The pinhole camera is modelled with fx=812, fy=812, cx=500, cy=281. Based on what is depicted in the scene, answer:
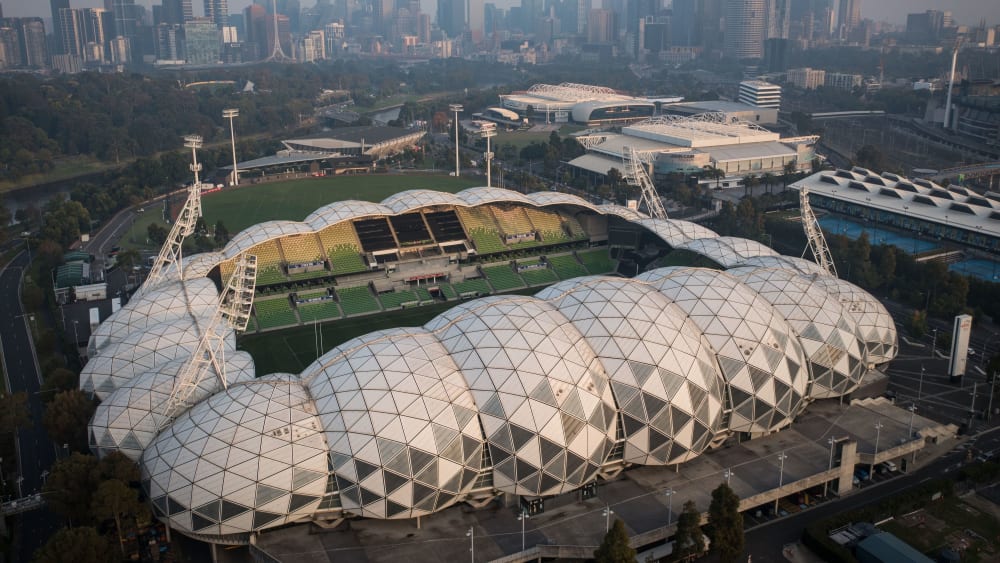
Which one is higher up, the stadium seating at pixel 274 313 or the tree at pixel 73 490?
the tree at pixel 73 490

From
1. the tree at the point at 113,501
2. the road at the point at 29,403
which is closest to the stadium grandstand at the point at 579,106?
the road at the point at 29,403

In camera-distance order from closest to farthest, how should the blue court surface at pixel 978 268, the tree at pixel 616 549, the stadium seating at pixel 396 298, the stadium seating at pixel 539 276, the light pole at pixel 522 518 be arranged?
1. the tree at pixel 616 549
2. the light pole at pixel 522 518
3. the stadium seating at pixel 396 298
4. the blue court surface at pixel 978 268
5. the stadium seating at pixel 539 276

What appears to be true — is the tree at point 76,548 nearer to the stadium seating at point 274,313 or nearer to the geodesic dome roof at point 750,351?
the geodesic dome roof at point 750,351

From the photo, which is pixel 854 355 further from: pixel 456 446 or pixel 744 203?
pixel 744 203

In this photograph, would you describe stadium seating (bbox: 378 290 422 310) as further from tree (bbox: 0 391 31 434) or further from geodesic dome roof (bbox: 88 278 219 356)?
tree (bbox: 0 391 31 434)

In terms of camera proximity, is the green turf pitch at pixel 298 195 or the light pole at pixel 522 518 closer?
the light pole at pixel 522 518

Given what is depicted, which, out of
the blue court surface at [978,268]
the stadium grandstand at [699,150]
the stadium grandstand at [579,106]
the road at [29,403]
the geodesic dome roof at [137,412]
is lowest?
the road at [29,403]

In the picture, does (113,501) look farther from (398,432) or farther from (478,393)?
(478,393)
